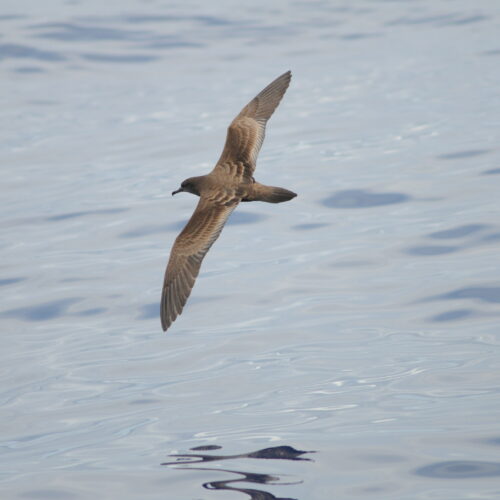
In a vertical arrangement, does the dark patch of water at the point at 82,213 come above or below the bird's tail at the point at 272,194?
below

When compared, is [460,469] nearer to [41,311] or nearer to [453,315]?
[453,315]

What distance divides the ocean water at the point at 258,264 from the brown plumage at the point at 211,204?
832mm

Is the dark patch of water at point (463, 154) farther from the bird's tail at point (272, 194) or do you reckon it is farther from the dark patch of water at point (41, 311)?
the bird's tail at point (272, 194)

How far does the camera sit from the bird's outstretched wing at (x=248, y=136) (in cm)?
809

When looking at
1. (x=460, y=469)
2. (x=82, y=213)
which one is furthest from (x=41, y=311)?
(x=460, y=469)

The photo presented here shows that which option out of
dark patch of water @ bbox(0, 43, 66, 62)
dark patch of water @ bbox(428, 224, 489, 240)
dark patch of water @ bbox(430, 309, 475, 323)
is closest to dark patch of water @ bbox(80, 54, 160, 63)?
dark patch of water @ bbox(0, 43, 66, 62)

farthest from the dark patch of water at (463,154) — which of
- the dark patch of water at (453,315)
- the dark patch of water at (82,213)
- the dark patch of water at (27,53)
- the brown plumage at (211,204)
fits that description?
the dark patch of water at (27,53)

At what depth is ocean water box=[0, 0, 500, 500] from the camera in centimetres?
650

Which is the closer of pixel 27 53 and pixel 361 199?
pixel 361 199

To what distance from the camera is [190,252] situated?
23.9ft

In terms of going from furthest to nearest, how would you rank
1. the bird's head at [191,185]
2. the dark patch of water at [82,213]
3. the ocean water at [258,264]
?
1. the dark patch of water at [82,213]
2. the bird's head at [191,185]
3. the ocean water at [258,264]

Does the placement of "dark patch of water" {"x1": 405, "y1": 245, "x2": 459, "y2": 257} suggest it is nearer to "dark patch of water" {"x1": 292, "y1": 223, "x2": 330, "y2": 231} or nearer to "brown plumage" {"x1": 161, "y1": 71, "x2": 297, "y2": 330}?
"dark patch of water" {"x1": 292, "y1": 223, "x2": 330, "y2": 231}

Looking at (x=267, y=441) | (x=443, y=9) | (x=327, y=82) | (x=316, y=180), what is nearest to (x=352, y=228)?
(x=316, y=180)

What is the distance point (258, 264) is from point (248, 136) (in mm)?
1721
